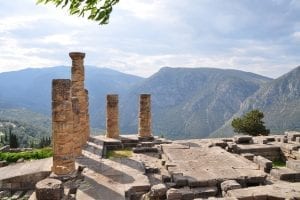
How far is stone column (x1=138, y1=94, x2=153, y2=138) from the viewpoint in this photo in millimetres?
27002

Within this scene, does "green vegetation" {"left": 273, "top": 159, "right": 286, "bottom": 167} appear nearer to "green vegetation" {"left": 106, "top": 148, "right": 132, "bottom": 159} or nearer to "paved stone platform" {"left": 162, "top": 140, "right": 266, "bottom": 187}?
"paved stone platform" {"left": 162, "top": 140, "right": 266, "bottom": 187}

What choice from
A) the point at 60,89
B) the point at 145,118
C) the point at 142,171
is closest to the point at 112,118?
the point at 145,118

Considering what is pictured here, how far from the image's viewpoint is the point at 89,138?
84.6 feet

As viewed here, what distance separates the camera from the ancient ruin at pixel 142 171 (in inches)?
514

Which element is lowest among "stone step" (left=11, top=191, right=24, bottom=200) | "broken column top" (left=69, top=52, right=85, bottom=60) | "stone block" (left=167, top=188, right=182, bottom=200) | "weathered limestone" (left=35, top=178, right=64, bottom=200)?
"stone step" (left=11, top=191, right=24, bottom=200)

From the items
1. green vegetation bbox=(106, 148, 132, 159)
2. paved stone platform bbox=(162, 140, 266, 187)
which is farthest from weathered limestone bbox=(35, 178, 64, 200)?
green vegetation bbox=(106, 148, 132, 159)

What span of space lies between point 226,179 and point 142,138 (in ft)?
39.8

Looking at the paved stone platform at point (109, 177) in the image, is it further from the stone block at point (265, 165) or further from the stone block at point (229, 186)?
the stone block at point (265, 165)

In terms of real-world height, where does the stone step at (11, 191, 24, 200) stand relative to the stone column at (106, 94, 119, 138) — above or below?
below

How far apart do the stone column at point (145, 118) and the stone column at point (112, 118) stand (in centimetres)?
166

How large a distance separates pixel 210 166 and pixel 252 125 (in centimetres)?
2150

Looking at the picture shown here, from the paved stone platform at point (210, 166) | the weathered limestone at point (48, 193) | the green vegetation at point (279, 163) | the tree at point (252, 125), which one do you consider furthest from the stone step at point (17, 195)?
the tree at point (252, 125)

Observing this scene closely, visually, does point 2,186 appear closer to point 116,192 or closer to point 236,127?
point 116,192

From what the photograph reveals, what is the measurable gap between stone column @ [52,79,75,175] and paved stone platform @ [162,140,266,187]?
4451 mm
